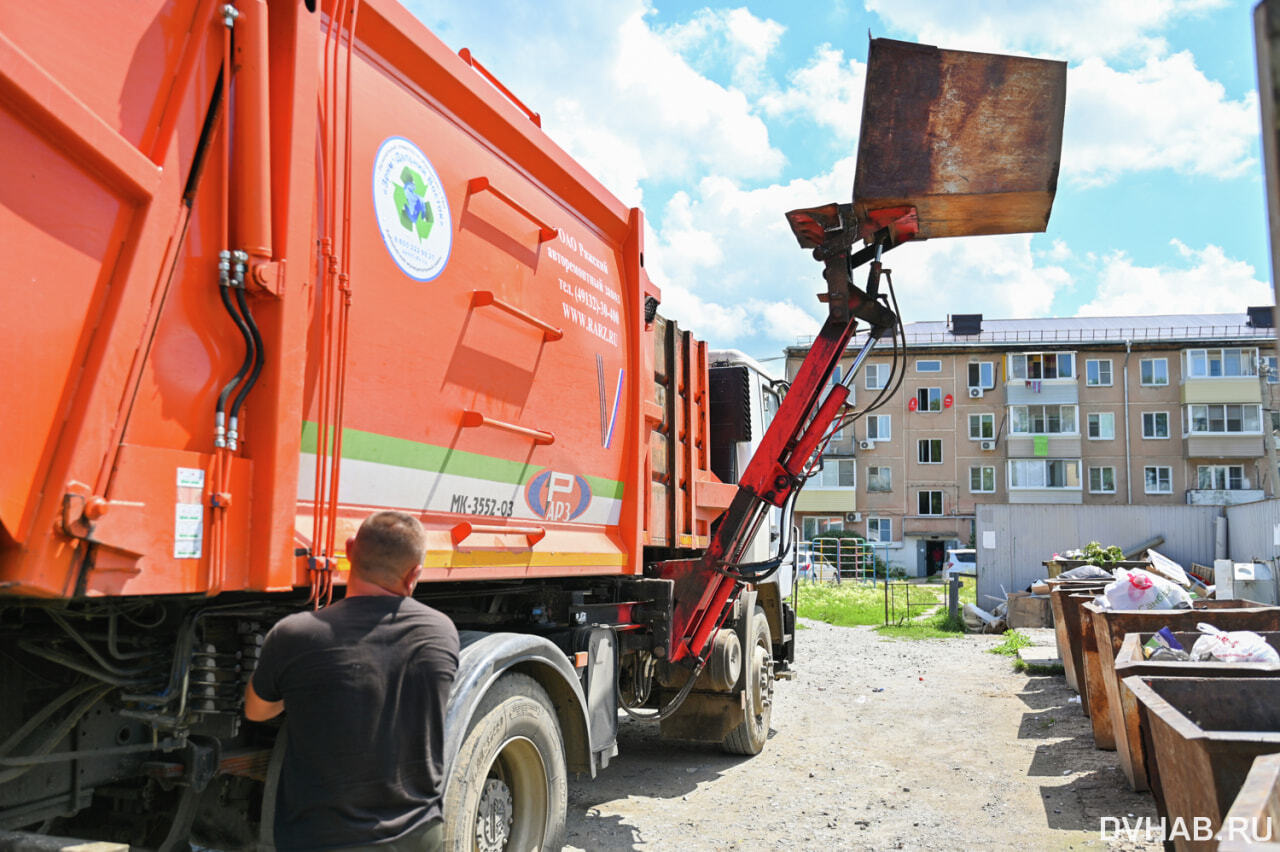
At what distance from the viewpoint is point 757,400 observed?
829 cm

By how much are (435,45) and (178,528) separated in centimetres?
211

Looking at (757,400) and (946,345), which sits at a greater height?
(946,345)

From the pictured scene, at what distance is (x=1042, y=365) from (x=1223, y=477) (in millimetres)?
9044

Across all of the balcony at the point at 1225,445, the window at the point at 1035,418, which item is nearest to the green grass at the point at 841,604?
the window at the point at 1035,418

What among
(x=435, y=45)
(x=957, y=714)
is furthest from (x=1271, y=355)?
(x=435, y=45)

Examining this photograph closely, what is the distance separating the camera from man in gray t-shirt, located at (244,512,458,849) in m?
2.30

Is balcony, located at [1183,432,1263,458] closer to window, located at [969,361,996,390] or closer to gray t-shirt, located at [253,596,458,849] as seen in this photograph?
window, located at [969,361,996,390]

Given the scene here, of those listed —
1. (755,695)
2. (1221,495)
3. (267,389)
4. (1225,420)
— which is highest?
(1225,420)

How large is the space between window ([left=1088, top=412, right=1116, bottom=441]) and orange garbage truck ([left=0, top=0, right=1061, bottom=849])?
4196 cm

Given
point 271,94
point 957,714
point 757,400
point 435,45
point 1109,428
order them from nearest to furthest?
point 271,94, point 435,45, point 757,400, point 957,714, point 1109,428

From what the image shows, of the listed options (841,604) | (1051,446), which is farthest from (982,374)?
(841,604)

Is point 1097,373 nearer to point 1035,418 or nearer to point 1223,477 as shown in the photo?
point 1035,418

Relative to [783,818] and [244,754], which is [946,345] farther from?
[244,754]

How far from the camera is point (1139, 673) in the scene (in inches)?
Answer: 168
